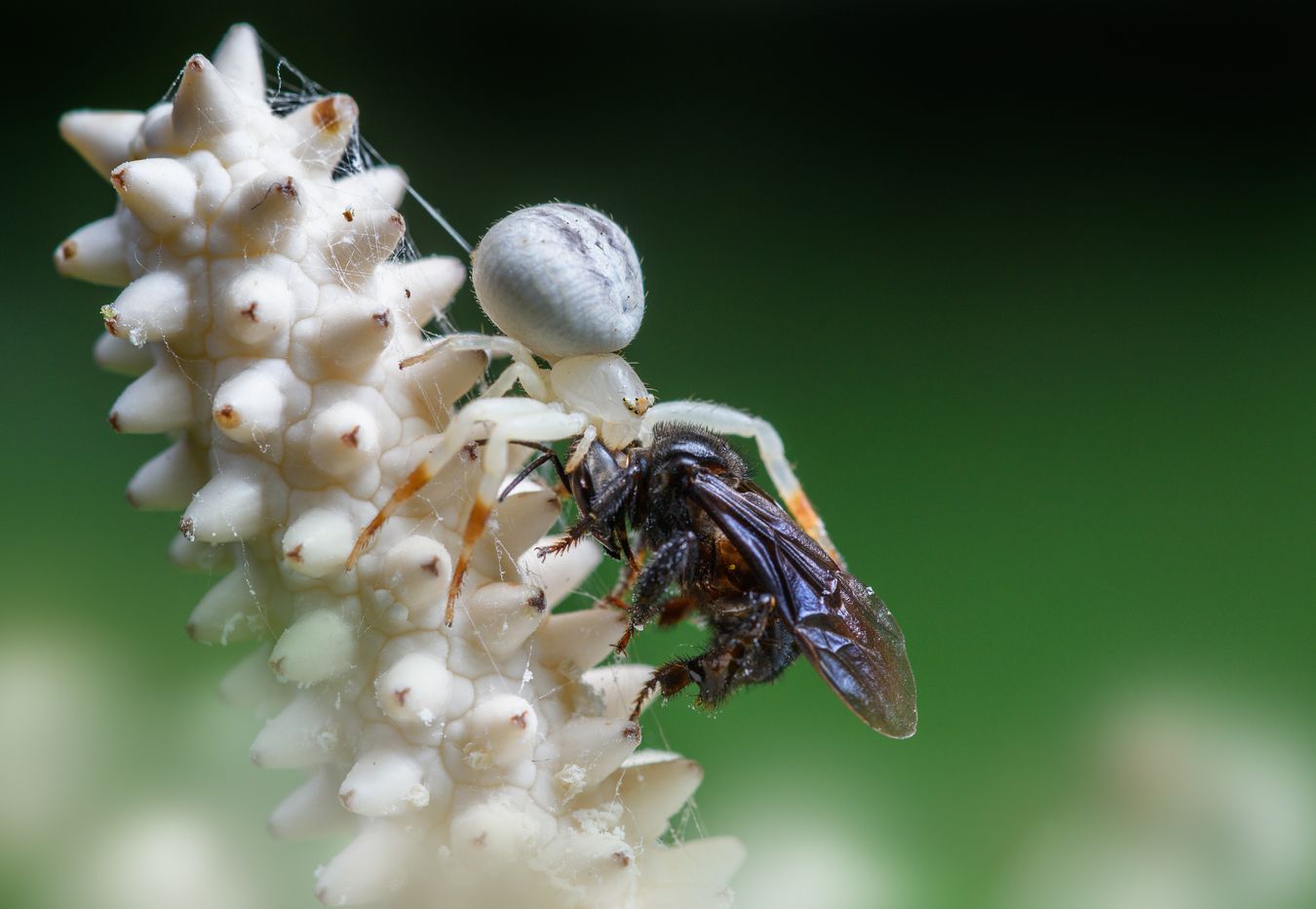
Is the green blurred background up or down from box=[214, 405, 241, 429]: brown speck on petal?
down

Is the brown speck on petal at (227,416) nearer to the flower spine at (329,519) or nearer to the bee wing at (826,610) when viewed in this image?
the flower spine at (329,519)

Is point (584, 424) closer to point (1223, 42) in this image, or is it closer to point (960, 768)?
point (960, 768)

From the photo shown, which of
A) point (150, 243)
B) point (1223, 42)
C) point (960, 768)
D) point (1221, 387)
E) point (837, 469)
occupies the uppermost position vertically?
point (1223, 42)

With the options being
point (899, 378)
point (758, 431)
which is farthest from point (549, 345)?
point (899, 378)

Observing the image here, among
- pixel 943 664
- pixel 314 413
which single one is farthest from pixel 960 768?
pixel 314 413

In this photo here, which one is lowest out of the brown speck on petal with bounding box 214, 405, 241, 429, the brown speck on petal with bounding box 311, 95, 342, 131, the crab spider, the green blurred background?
the green blurred background

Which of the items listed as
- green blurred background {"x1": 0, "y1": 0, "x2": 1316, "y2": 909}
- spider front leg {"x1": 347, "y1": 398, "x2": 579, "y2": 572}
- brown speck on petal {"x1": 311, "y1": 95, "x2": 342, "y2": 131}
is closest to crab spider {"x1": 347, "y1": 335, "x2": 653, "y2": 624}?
spider front leg {"x1": 347, "y1": 398, "x2": 579, "y2": 572}

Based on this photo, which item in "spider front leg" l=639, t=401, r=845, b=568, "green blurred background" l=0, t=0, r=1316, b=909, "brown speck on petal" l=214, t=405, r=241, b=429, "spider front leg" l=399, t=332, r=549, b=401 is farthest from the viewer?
"green blurred background" l=0, t=0, r=1316, b=909

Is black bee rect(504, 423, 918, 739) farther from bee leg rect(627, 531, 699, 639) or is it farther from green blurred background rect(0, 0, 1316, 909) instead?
green blurred background rect(0, 0, 1316, 909)

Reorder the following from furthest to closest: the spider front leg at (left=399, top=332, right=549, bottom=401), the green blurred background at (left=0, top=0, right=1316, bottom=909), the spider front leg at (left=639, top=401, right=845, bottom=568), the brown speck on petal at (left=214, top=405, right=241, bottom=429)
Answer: the green blurred background at (left=0, top=0, right=1316, bottom=909) → the spider front leg at (left=639, top=401, right=845, bottom=568) → the spider front leg at (left=399, top=332, right=549, bottom=401) → the brown speck on petal at (left=214, top=405, right=241, bottom=429)
